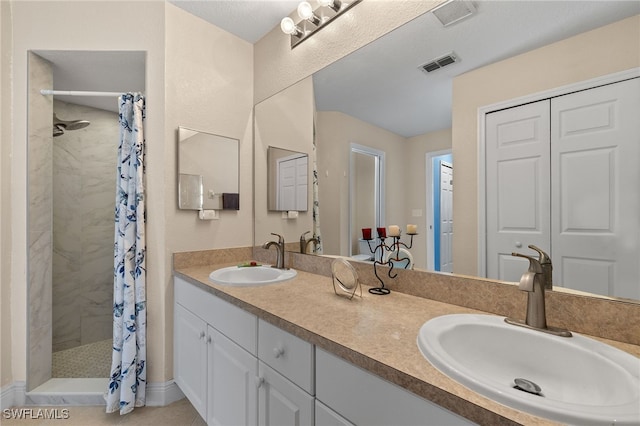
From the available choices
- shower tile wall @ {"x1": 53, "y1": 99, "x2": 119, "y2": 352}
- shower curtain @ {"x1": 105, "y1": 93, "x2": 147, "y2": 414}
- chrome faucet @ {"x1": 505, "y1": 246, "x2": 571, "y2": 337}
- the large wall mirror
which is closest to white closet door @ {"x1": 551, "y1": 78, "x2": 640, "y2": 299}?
chrome faucet @ {"x1": 505, "y1": 246, "x2": 571, "y2": 337}

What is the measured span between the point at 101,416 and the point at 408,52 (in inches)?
103

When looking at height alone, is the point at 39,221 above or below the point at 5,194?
below

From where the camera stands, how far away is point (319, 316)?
0.96 meters

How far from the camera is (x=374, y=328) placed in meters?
0.86

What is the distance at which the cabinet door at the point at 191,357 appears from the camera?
144 centimetres

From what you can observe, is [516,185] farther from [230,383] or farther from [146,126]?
[146,126]

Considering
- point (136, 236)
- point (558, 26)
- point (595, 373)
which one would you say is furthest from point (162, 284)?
point (558, 26)

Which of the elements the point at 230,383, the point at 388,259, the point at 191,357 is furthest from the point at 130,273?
the point at 388,259

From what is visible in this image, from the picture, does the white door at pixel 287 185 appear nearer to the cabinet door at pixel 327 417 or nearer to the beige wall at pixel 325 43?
the beige wall at pixel 325 43

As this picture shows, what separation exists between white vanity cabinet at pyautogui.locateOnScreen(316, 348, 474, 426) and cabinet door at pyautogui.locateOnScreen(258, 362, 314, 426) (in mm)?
57

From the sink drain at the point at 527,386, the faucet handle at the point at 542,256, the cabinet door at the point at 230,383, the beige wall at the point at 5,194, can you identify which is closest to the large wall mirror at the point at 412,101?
the faucet handle at the point at 542,256

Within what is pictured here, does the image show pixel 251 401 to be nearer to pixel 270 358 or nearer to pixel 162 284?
pixel 270 358

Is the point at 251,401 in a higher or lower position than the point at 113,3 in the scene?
lower

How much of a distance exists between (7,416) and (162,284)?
3.75ft
